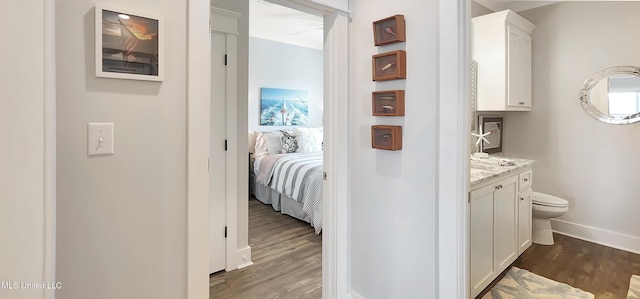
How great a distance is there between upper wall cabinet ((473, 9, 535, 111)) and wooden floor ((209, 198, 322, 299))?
2257 mm

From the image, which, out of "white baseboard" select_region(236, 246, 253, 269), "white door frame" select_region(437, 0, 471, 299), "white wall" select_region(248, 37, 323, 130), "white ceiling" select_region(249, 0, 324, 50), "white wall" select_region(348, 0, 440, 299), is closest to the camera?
"white door frame" select_region(437, 0, 471, 299)

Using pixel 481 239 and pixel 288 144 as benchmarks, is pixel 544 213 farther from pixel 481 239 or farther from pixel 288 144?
pixel 288 144

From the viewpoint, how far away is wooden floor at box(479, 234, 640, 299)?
2.38 meters

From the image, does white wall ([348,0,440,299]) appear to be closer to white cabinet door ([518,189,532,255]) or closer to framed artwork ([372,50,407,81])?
framed artwork ([372,50,407,81])

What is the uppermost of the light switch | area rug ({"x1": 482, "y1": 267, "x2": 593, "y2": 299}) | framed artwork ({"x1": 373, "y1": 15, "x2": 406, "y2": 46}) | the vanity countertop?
framed artwork ({"x1": 373, "y1": 15, "x2": 406, "y2": 46})

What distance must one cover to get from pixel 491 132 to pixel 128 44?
3.57m

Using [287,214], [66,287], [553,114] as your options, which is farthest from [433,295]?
[553,114]

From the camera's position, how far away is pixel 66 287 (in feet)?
3.57

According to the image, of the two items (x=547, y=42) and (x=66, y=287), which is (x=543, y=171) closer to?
(x=547, y=42)

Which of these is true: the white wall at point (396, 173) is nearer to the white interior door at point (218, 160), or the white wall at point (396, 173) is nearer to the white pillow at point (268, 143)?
the white interior door at point (218, 160)

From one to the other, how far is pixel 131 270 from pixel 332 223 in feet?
3.66

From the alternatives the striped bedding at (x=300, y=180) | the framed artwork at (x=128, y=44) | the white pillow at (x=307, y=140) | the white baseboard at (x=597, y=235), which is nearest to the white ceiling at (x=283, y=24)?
the white pillow at (x=307, y=140)

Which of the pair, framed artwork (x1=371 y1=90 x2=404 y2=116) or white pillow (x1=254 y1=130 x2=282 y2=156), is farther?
white pillow (x1=254 y1=130 x2=282 y2=156)
